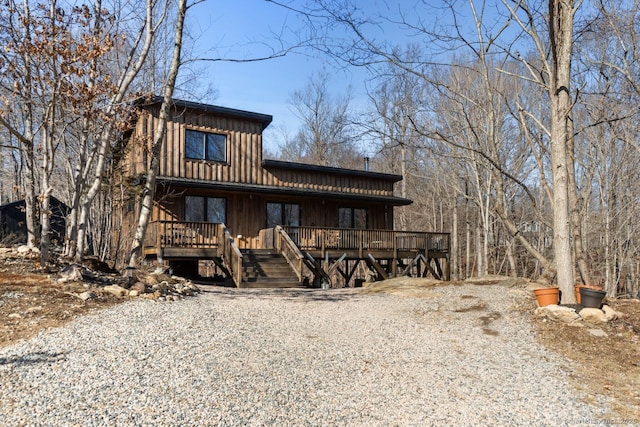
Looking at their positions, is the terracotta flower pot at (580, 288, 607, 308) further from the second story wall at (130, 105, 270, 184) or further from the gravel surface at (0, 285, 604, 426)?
the second story wall at (130, 105, 270, 184)

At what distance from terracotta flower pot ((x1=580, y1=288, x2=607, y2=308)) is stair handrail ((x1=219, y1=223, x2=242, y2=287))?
29.2ft

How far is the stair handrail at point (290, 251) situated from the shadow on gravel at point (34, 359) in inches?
385

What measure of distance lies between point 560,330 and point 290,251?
946 cm

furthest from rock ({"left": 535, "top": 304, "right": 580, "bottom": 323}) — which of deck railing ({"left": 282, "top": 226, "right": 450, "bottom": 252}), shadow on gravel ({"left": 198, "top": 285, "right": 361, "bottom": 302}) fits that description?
deck railing ({"left": 282, "top": 226, "right": 450, "bottom": 252})

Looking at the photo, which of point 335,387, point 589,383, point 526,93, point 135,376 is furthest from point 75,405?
point 526,93

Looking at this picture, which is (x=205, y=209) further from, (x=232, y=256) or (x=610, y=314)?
(x=610, y=314)

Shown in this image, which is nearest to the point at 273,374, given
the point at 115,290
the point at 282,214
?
the point at 115,290

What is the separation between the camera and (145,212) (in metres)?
9.95

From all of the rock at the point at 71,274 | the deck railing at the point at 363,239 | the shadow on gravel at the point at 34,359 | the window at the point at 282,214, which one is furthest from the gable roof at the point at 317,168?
the shadow on gravel at the point at 34,359

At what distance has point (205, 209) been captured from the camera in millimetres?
17406

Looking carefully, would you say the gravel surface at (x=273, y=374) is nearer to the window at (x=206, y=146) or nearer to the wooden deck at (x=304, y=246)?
the wooden deck at (x=304, y=246)

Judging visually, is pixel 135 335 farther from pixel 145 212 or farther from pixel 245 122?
pixel 245 122

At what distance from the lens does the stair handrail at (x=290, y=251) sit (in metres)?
14.5

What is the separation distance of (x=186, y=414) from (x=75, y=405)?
36.4 inches
